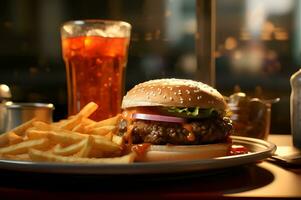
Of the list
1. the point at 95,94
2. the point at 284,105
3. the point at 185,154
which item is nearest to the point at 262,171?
→ the point at 185,154

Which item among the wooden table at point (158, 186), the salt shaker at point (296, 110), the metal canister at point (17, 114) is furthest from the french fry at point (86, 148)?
the metal canister at point (17, 114)

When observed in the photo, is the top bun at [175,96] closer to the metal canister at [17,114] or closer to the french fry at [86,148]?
the french fry at [86,148]

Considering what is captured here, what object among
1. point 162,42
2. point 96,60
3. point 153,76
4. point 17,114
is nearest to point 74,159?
point 17,114

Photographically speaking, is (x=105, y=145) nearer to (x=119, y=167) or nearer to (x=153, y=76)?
(x=119, y=167)

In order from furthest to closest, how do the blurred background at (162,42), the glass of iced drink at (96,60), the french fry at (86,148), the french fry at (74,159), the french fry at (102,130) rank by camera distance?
1. the blurred background at (162,42)
2. the glass of iced drink at (96,60)
3. the french fry at (102,130)
4. the french fry at (86,148)
5. the french fry at (74,159)

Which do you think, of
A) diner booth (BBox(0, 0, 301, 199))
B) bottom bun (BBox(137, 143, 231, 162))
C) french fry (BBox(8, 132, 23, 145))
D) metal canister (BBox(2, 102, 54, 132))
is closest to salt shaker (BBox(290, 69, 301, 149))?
diner booth (BBox(0, 0, 301, 199))

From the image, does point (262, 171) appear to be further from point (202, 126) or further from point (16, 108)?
point (16, 108)

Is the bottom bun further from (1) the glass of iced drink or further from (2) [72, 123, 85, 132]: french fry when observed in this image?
(1) the glass of iced drink
